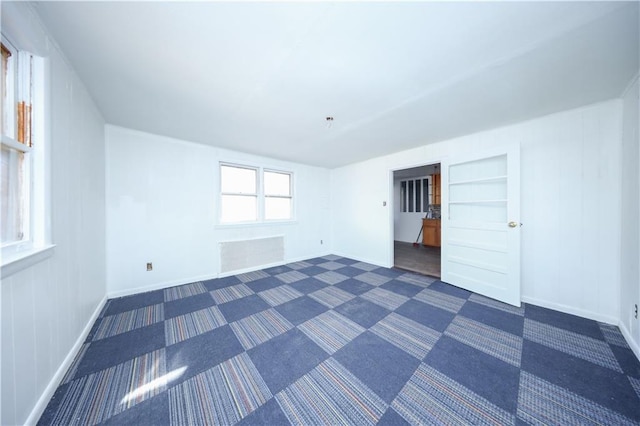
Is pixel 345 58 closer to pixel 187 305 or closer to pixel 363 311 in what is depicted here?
pixel 363 311

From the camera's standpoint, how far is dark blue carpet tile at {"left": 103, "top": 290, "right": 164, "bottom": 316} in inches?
94.4

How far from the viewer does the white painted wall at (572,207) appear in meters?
2.11

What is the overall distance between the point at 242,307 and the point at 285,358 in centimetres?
108

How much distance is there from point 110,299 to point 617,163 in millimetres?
6069

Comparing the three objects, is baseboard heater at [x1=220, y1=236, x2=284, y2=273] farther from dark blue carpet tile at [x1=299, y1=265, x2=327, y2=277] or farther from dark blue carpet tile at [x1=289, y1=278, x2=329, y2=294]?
dark blue carpet tile at [x1=289, y1=278, x2=329, y2=294]

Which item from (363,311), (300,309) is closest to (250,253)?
(300,309)

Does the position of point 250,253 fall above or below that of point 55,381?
above

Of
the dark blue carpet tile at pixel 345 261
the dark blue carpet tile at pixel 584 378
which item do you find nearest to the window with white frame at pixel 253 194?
the dark blue carpet tile at pixel 345 261

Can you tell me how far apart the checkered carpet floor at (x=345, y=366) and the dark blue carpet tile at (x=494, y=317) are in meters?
0.02

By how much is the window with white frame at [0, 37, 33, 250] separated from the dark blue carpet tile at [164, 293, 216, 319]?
60.1 inches

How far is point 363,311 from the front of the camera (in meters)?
2.38

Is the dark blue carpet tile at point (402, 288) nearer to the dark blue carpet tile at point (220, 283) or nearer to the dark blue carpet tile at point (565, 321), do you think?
the dark blue carpet tile at point (565, 321)

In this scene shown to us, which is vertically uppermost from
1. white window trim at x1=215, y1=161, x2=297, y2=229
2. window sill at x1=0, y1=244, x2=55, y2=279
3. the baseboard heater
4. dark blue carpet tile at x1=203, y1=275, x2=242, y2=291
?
white window trim at x1=215, y1=161, x2=297, y2=229

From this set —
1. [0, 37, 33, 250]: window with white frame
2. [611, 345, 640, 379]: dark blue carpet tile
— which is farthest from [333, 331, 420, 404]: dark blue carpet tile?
[0, 37, 33, 250]: window with white frame
